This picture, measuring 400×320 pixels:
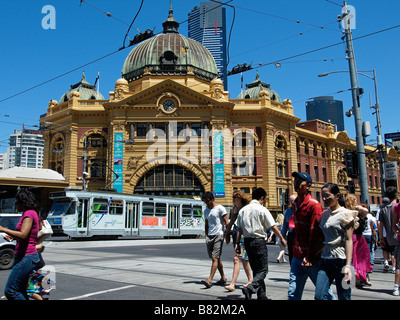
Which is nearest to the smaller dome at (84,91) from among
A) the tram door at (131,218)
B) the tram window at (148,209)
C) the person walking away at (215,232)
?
the tram window at (148,209)

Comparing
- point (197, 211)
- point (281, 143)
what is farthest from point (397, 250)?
point (281, 143)

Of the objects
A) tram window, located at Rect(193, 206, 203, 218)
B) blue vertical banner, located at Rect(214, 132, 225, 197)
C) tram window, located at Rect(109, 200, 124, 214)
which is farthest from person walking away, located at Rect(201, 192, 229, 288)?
blue vertical banner, located at Rect(214, 132, 225, 197)

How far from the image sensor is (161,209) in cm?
2778

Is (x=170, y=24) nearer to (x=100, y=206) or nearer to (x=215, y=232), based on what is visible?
(x=100, y=206)

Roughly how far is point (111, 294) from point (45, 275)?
58.3 inches

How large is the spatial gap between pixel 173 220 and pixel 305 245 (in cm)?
2440

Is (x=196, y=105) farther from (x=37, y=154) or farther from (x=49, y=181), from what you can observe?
(x=37, y=154)

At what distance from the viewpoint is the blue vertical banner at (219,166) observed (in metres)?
40.7

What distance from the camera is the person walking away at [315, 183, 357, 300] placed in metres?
4.63

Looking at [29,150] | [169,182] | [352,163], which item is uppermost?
[29,150]

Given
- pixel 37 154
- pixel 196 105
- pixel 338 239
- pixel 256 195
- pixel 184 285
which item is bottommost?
pixel 184 285

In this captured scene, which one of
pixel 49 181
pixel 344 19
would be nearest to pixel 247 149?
pixel 49 181

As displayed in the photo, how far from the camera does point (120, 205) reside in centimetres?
2538

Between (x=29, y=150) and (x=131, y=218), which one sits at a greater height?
(x=29, y=150)
